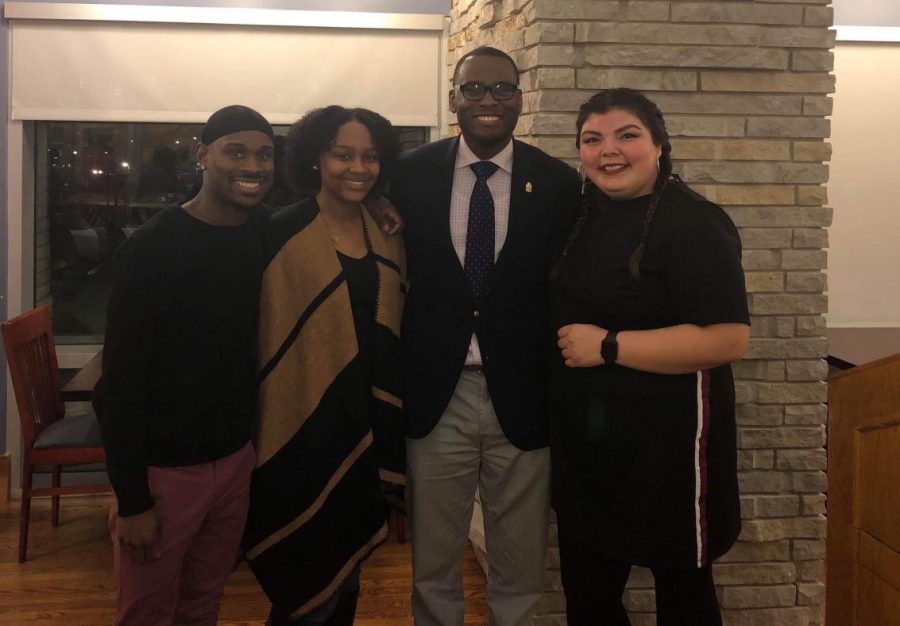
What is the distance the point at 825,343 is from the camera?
263 cm

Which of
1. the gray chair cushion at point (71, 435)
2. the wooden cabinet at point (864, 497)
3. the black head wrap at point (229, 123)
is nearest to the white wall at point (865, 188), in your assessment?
the wooden cabinet at point (864, 497)

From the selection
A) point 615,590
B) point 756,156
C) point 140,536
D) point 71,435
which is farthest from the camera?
point 71,435

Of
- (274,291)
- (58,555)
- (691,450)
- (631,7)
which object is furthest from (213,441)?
(58,555)

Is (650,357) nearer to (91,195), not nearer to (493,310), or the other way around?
(493,310)

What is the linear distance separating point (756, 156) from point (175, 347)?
1752 millimetres

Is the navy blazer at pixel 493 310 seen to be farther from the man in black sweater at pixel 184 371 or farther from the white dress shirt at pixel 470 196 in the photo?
the man in black sweater at pixel 184 371

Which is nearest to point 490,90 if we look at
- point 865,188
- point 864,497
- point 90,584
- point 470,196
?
point 470,196

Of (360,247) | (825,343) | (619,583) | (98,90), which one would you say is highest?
(98,90)

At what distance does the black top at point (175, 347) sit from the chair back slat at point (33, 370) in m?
2.03

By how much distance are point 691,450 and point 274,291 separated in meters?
Answer: 0.93

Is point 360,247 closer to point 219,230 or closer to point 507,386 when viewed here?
point 219,230

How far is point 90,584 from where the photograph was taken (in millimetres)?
3305

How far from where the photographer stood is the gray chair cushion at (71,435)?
3.57 meters

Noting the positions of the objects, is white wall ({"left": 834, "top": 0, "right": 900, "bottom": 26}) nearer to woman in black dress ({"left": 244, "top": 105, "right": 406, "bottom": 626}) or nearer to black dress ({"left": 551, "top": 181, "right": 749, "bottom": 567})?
black dress ({"left": 551, "top": 181, "right": 749, "bottom": 567})
